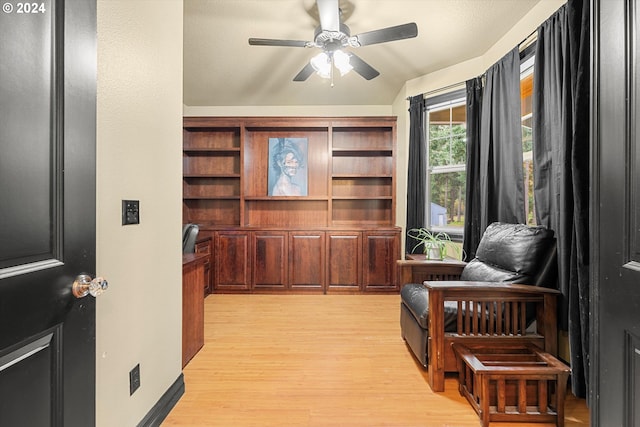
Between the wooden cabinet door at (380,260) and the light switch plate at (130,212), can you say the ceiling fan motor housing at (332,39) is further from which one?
the wooden cabinet door at (380,260)

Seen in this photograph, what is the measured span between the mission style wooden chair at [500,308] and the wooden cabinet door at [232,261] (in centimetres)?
257

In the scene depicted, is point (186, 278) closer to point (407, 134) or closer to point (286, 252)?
point (286, 252)

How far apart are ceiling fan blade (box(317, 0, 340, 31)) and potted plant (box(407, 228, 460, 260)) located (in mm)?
2160

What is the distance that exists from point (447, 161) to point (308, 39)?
2079 mm

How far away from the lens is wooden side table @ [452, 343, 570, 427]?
158 cm

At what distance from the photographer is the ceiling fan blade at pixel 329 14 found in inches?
86.5

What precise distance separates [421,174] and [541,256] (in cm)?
191

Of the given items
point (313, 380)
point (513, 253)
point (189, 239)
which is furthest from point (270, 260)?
point (513, 253)

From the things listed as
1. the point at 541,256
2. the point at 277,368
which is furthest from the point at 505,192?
the point at 277,368

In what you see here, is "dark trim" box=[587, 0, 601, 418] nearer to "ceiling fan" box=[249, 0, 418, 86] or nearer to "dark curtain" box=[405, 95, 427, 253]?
"ceiling fan" box=[249, 0, 418, 86]

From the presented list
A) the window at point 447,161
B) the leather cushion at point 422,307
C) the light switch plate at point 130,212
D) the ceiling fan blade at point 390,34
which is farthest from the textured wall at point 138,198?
the window at point 447,161

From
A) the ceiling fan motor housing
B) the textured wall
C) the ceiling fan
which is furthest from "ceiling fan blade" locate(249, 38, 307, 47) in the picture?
the textured wall

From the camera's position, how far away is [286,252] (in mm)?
4102

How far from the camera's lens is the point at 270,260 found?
4105 millimetres
